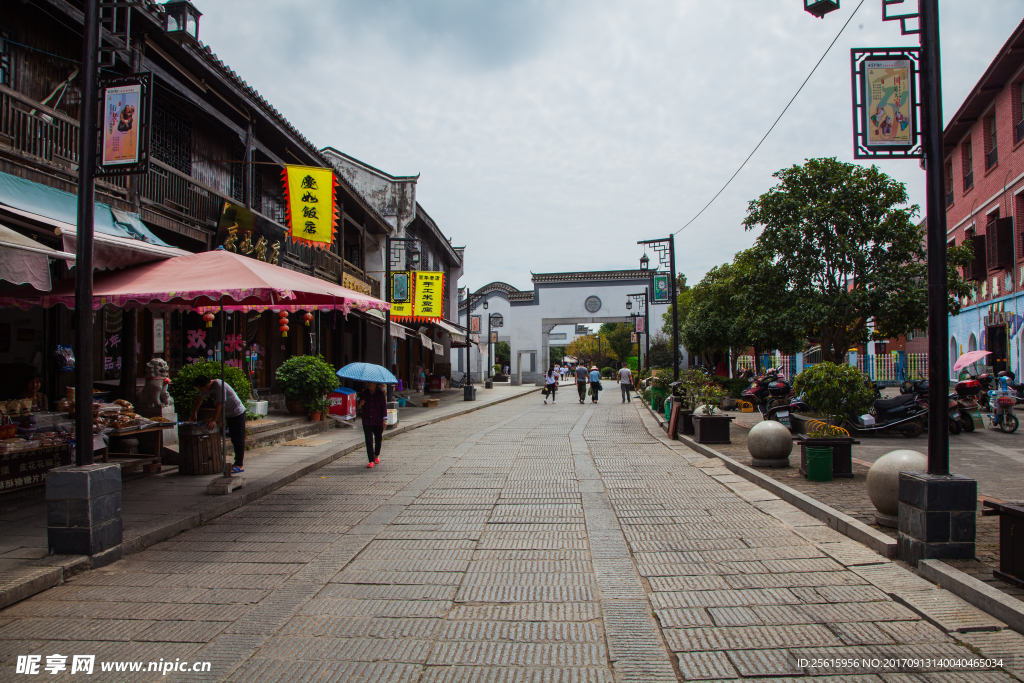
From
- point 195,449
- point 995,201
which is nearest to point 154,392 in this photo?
point 195,449

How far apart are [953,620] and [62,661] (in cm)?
502

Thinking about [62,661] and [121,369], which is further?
[121,369]

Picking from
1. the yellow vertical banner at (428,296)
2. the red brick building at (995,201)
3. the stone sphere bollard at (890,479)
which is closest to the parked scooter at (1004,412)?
the red brick building at (995,201)

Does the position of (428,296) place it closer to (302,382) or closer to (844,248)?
(302,382)

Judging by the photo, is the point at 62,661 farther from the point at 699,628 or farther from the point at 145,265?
the point at 145,265

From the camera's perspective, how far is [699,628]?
3.75 meters

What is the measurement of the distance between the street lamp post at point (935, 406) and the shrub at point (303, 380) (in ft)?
39.8

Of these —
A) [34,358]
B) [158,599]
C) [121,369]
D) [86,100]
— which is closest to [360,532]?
[158,599]

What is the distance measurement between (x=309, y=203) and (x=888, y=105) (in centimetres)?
1236

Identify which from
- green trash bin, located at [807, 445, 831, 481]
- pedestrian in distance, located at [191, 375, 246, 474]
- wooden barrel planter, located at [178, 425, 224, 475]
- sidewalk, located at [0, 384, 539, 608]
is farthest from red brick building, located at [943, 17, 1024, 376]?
wooden barrel planter, located at [178, 425, 224, 475]

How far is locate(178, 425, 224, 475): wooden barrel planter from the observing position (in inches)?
335

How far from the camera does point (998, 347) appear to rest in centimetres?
2009

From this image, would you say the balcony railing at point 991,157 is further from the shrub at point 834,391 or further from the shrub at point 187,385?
the shrub at point 187,385

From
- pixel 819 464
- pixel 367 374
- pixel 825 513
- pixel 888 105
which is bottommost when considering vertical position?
pixel 825 513
